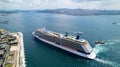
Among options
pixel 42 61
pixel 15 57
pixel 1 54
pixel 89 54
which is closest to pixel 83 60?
pixel 89 54

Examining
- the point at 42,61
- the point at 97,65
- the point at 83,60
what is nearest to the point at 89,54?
the point at 83,60

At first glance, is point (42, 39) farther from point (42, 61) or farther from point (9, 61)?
point (9, 61)

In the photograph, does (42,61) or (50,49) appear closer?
(42,61)

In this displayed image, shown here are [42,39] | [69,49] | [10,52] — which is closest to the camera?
[10,52]

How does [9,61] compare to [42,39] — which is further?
[42,39]

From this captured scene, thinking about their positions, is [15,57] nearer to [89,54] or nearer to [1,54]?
[1,54]

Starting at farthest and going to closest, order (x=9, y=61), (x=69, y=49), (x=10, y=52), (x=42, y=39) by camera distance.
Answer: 1. (x=42, y=39)
2. (x=69, y=49)
3. (x=10, y=52)
4. (x=9, y=61)
